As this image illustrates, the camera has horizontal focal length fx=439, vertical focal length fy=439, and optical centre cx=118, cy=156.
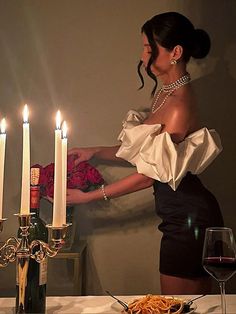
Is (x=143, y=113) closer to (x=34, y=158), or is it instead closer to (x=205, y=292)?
(x=34, y=158)

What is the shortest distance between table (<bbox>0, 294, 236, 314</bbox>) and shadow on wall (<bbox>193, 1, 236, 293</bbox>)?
26.0 inches

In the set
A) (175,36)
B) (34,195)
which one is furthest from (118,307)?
(175,36)

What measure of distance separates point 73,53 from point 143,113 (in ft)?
1.17

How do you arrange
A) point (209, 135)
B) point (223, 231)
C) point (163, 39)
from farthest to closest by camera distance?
point (163, 39) < point (209, 135) < point (223, 231)

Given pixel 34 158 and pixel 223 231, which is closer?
pixel 223 231

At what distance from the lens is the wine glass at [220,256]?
876 mm

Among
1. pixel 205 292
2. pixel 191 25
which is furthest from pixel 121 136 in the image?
pixel 205 292

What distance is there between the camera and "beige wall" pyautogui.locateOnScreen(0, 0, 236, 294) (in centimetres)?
165

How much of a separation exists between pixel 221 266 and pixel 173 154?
623 millimetres

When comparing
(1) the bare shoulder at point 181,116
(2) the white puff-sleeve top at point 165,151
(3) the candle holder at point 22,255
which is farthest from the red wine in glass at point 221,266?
(1) the bare shoulder at point 181,116

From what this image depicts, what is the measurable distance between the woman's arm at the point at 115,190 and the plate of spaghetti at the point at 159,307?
706 mm

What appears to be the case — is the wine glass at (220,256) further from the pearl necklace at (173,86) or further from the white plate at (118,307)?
the pearl necklace at (173,86)

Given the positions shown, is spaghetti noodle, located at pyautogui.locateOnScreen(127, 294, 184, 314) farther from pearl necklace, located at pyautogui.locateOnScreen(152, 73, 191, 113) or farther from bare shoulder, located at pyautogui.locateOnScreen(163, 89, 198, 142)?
pearl necklace, located at pyautogui.locateOnScreen(152, 73, 191, 113)

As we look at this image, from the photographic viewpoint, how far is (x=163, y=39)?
1651 mm
